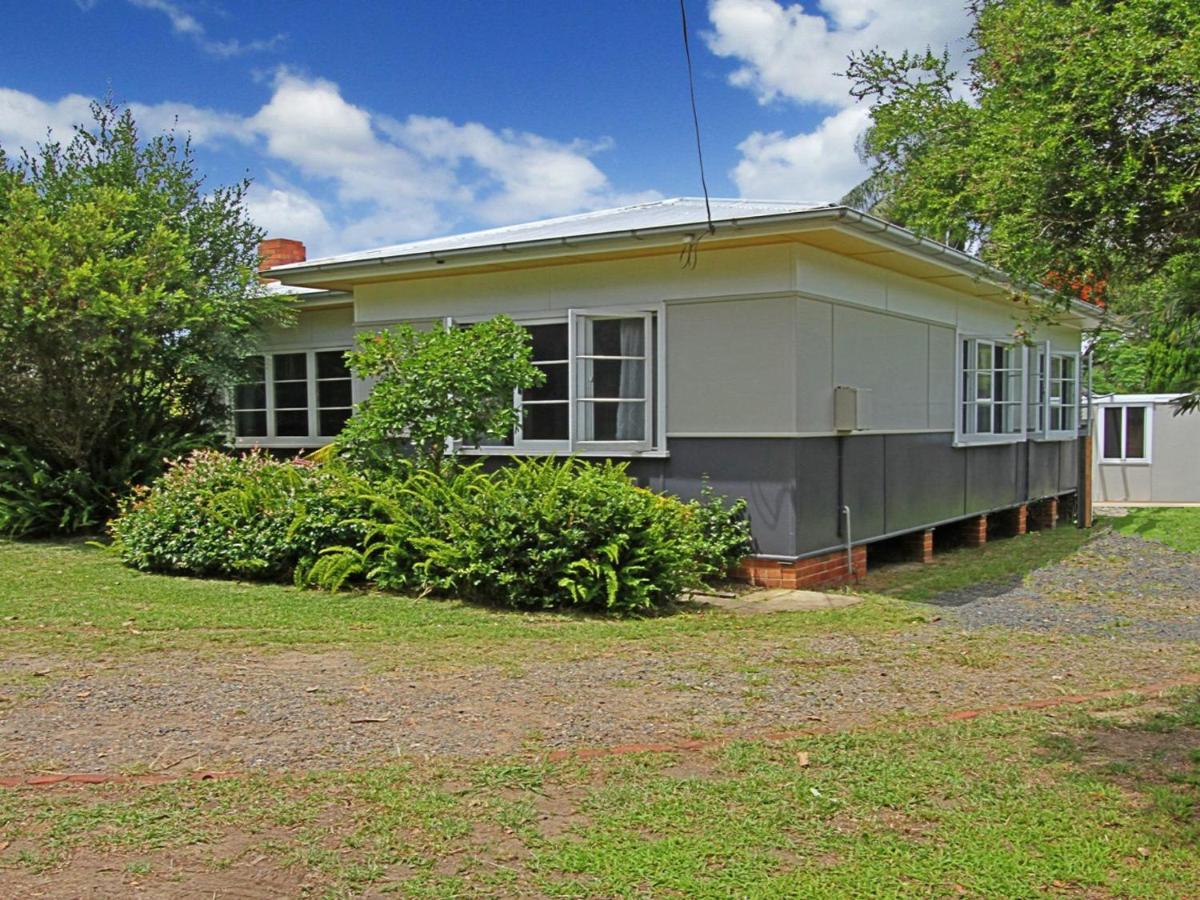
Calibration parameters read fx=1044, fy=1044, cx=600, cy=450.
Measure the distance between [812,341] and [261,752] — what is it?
601 centimetres

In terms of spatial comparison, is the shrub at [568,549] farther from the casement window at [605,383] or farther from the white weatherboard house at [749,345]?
the casement window at [605,383]

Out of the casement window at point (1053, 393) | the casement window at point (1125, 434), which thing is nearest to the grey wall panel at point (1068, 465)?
the casement window at point (1053, 393)

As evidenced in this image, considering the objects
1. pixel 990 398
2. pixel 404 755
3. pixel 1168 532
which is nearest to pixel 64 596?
pixel 404 755

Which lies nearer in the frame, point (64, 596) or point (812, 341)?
point (64, 596)

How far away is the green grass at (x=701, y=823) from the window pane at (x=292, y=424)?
9.38 m

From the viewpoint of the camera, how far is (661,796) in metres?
4.03

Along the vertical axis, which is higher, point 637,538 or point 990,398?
point 990,398

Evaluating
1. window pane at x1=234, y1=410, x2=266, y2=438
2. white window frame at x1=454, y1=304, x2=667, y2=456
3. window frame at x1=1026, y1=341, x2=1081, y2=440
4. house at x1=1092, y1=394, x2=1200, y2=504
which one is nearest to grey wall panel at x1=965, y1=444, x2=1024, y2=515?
window frame at x1=1026, y1=341, x2=1081, y2=440

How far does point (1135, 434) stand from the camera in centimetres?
1948

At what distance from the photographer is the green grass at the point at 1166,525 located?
12.6m

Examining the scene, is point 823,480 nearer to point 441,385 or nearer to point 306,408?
point 441,385

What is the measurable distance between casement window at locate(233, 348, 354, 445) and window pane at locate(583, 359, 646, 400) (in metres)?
4.00

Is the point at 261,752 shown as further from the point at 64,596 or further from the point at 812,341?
the point at 812,341

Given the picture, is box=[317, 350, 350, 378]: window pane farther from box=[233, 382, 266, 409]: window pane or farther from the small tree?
the small tree
